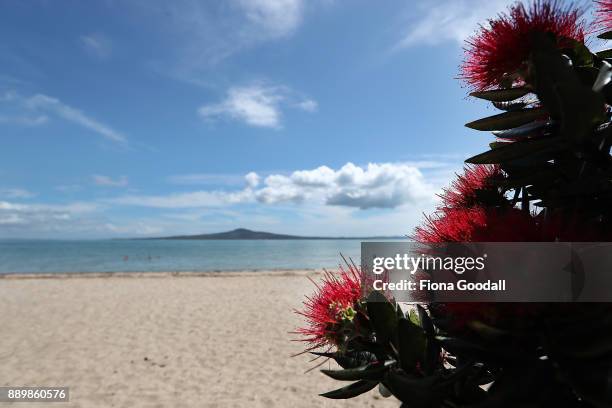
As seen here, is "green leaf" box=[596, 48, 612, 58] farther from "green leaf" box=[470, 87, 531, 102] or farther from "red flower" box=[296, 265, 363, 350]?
"red flower" box=[296, 265, 363, 350]

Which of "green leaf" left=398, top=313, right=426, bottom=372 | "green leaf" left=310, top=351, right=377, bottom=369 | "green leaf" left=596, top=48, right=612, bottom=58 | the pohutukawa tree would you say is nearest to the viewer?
the pohutukawa tree

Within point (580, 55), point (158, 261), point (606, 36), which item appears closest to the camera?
point (580, 55)

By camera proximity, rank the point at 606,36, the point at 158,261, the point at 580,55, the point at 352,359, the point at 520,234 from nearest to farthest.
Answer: the point at 520,234, the point at 580,55, the point at 606,36, the point at 352,359, the point at 158,261

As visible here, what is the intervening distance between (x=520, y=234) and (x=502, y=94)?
1.20ft

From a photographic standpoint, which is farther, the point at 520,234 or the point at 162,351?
the point at 162,351

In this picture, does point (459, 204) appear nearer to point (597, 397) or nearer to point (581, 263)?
point (581, 263)

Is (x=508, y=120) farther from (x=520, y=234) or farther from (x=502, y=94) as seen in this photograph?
(x=520, y=234)

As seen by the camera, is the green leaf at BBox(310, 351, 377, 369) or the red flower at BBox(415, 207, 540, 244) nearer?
the red flower at BBox(415, 207, 540, 244)

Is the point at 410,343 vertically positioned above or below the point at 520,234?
below

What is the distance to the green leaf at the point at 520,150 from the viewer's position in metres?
0.73

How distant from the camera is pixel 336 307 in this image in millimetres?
911

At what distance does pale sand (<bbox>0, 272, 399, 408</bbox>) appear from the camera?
5.88 metres

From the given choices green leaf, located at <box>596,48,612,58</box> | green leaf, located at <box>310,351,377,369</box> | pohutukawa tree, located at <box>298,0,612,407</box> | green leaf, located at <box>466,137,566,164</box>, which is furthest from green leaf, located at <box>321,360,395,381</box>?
green leaf, located at <box>596,48,612,58</box>

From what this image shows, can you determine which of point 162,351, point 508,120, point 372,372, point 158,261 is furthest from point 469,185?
point 158,261
